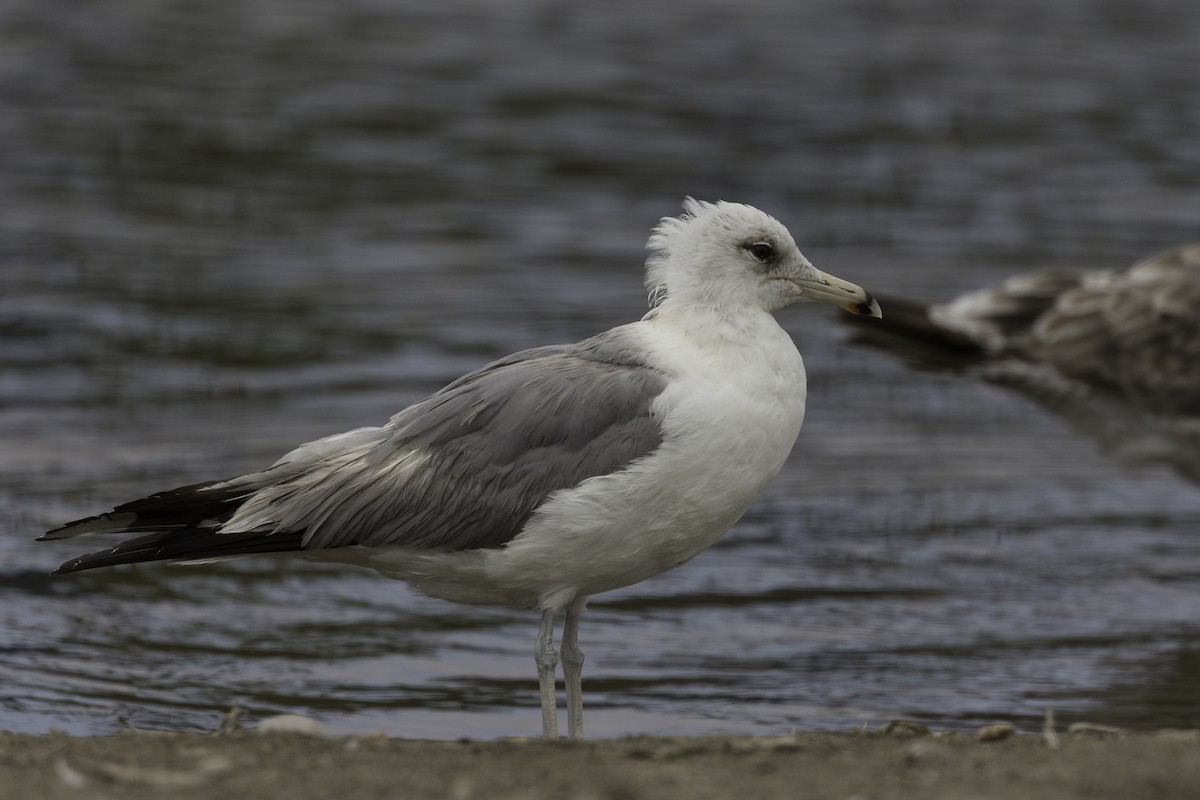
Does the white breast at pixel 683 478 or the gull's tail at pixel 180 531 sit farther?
the gull's tail at pixel 180 531

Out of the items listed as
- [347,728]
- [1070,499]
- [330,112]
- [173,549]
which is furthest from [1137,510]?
[330,112]

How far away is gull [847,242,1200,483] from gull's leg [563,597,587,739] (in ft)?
13.1

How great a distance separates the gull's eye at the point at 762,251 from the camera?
238 inches

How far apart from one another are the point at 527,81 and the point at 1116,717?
13.7 metres

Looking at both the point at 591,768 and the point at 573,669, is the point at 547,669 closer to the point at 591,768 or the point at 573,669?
the point at 573,669

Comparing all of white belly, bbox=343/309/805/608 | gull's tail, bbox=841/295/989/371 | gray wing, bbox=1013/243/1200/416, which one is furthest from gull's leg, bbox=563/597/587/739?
gray wing, bbox=1013/243/1200/416

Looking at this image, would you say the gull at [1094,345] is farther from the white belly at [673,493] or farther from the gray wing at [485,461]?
the gray wing at [485,461]

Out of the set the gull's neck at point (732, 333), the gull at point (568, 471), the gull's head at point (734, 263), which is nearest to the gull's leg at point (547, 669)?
the gull at point (568, 471)

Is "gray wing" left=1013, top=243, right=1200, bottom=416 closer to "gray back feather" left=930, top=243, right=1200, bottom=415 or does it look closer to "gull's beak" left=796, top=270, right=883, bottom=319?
"gray back feather" left=930, top=243, right=1200, bottom=415

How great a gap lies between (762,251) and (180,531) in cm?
195

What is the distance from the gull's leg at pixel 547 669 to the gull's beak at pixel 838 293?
1274 millimetres

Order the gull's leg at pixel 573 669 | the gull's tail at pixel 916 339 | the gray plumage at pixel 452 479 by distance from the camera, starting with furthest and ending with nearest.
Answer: the gull's tail at pixel 916 339, the gull's leg at pixel 573 669, the gray plumage at pixel 452 479

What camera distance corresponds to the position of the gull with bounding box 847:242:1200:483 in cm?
930

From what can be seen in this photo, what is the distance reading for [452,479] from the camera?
19.2 ft
